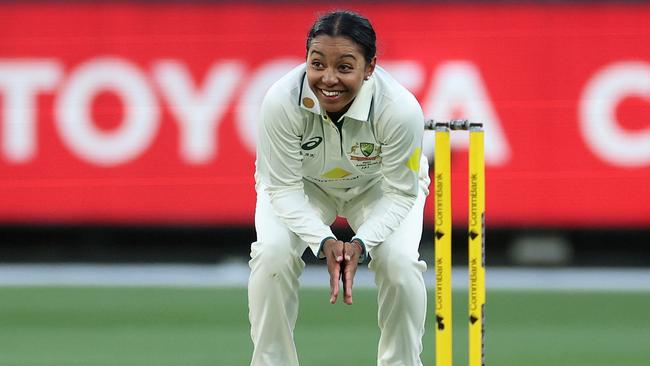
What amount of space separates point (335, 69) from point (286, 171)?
46cm

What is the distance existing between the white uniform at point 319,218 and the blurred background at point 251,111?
16.8 ft

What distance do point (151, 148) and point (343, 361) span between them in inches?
163

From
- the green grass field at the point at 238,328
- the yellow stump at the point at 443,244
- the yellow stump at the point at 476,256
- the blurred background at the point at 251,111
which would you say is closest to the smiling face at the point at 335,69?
the yellow stump at the point at 443,244

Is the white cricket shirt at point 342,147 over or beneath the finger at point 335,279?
over

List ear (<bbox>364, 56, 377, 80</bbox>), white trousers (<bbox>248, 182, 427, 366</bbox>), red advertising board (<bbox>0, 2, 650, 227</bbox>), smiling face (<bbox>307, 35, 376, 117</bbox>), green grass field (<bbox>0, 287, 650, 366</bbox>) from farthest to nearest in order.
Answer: red advertising board (<bbox>0, 2, 650, 227</bbox>)
green grass field (<bbox>0, 287, 650, 366</bbox>)
white trousers (<bbox>248, 182, 427, 366</bbox>)
ear (<bbox>364, 56, 377, 80</bbox>)
smiling face (<bbox>307, 35, 376, 117</bbox>)

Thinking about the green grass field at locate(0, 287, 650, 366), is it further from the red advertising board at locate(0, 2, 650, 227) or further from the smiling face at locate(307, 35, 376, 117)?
the smiling face at locate(307, 35, 376, 117)

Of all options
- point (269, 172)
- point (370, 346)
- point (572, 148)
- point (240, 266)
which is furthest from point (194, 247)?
point (269, 172)

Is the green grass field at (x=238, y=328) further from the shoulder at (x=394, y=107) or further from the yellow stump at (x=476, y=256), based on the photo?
the shoulder at (x=394, y=107)

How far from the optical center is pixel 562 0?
33.9ft

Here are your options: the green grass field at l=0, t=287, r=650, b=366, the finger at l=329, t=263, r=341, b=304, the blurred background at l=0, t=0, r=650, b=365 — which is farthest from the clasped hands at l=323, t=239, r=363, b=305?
the blurred background at l=0, t=0, r=650, b=365

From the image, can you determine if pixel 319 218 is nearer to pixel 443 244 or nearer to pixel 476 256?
pixel 443 244

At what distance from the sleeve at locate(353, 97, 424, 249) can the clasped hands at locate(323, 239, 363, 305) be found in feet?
0.24

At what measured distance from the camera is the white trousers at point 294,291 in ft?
16.2

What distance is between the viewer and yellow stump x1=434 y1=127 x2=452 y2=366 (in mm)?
4906
